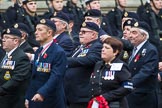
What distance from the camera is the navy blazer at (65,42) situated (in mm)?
→ 9055

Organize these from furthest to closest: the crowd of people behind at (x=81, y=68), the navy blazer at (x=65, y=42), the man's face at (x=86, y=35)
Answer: the navy blazer at (x=65, y=42) → the man's face at (x=86, y=35) → the crowd of people behind at (x=81, y=68)

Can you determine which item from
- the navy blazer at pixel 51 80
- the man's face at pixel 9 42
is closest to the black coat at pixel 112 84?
the navy blazer at pixel 51 80

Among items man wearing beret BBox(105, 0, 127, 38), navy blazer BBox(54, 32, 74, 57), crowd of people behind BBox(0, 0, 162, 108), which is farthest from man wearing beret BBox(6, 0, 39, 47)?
navy blazer BBox(54, 32, 74, 57)

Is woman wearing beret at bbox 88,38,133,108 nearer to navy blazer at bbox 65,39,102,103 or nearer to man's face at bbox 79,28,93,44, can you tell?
navy blazer at bbox 65,39,102,103

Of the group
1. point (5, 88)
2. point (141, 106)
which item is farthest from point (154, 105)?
point (5, 88)

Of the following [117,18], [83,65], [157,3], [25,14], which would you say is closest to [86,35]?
[83,65]

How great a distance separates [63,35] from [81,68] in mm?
760

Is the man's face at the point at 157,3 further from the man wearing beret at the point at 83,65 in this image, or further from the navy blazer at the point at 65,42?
the man wearing beret at the point at 83,65

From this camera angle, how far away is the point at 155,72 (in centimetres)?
878

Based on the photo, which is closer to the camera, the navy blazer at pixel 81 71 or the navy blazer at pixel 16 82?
the navy blazer at pixel 81 71

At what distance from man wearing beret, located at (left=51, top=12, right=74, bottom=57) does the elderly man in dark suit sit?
0.93m

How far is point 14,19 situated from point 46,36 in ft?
19.6

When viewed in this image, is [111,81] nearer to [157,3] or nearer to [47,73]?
[47,73]

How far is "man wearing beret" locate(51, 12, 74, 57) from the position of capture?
29.8 ft
